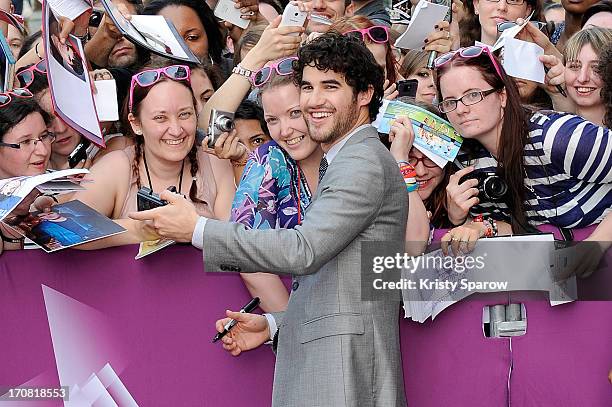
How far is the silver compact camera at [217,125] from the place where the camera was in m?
4.89

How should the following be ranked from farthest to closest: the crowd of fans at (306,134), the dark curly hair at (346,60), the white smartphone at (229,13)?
1. the white smartphone at (229,13)
2. the crowd of fans at (306,134)
3. the dark curly hair at (346,60)

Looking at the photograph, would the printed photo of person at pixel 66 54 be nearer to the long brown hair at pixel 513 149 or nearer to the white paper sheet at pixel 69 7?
the white paper sheet at pixel 69 7

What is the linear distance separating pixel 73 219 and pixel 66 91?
0.58 m

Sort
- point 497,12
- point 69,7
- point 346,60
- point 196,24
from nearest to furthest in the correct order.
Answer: point 346,60
point 69,7
point 497,12
point 196,24

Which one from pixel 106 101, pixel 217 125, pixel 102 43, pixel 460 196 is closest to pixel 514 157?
pixel 460 196

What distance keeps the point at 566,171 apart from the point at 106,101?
2017mm

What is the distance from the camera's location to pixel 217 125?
194 inches

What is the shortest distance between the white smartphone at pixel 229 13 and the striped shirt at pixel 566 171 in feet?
7.53

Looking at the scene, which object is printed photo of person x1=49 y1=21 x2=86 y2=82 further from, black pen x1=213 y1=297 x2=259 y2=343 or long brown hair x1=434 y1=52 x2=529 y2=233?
long brown hair x1=434 y1=52 x2=529 y2=233

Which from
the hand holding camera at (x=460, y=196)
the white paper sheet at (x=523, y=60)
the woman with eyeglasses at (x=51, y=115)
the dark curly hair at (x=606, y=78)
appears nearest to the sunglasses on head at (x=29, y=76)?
the woman with eyeglasses at (x=51, y=115)

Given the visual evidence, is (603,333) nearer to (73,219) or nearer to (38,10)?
(73,219)

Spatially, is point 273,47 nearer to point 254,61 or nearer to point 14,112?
point 254,61

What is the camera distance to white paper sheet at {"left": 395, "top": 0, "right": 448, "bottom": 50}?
17.6 feet

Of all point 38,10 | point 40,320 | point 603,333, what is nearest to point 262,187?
point 40,320
